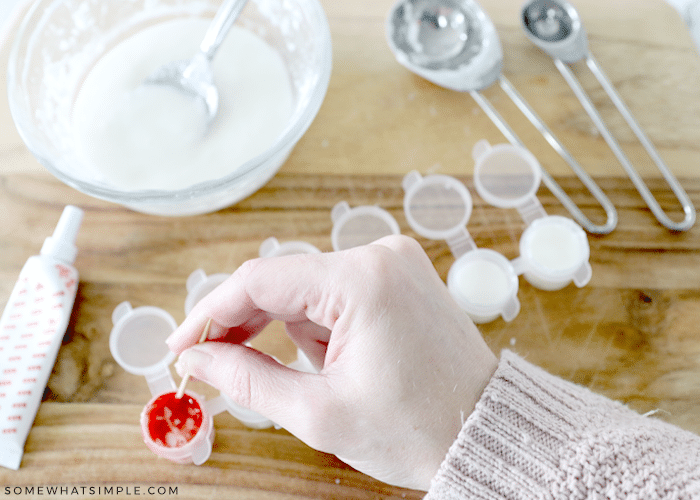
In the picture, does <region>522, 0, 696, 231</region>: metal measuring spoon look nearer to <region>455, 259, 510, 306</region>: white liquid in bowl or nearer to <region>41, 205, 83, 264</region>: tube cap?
<region>455, 259, 510, 306</region>: white liquid in bowl

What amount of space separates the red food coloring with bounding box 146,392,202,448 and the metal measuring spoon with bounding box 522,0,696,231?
825 mm

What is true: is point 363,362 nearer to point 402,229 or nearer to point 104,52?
point 402,229

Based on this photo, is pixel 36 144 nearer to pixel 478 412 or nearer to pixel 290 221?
pixel 290 221

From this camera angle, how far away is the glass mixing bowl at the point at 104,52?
77 centimetres

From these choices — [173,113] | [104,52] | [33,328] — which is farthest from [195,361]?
[104,52]

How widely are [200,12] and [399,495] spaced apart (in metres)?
0.92

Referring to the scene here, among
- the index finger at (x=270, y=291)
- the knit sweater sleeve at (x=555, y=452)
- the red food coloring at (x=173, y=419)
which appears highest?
the index finger at (x=270, y=291)

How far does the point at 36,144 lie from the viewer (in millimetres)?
794

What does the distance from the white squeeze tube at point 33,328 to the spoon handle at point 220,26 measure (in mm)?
341

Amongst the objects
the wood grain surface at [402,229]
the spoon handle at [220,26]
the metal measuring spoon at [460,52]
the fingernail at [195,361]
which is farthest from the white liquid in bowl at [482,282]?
the spoon handle at [220,26]

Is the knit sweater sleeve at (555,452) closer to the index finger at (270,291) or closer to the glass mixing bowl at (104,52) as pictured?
the index finger at (270,291)

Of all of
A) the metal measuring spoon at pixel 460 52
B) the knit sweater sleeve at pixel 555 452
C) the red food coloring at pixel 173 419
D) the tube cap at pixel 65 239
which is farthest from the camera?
the metal measuring spoon at pixel 460 52

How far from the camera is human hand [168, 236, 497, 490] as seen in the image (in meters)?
0.61

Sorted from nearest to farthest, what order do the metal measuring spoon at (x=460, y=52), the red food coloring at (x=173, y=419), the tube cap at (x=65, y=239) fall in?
the red food coloring at (x=173, y=419) < the tube cap at (x=65, y=239) < the metal measuring spoon at (x=460, y=52)
